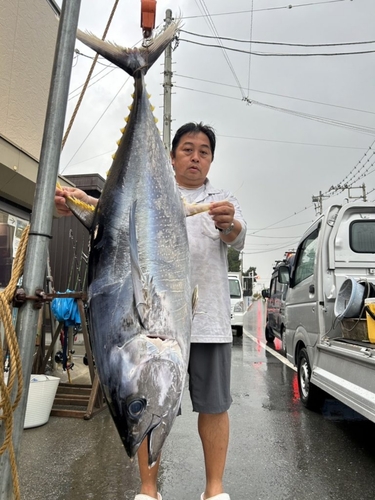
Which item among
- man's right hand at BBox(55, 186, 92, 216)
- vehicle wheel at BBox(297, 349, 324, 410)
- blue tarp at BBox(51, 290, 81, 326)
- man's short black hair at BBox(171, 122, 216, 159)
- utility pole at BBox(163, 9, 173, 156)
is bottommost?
vehicle wheel at BBox(297, 349, 324, 410)

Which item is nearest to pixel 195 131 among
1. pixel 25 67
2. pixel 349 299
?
pixel 349 299

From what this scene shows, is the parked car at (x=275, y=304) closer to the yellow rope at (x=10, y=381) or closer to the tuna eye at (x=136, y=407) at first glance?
the tuna eye at (x=136, y=407)

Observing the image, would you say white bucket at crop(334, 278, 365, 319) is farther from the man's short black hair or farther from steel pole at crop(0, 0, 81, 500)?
steel pole at crop(0, 0, 81, 500)

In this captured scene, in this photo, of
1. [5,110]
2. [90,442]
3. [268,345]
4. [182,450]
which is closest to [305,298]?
[182,450]

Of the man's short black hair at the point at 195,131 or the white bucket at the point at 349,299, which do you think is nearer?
the man's short black hair at the point at 195,131

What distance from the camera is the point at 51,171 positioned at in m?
1.40

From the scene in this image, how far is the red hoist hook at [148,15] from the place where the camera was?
1631 millimetres

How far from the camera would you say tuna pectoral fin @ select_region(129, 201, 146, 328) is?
134cm

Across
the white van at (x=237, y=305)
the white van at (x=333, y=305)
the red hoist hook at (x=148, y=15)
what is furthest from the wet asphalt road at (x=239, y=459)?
the white van at (x=237, y=305)

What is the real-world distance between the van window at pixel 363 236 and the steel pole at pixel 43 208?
12.6 feet

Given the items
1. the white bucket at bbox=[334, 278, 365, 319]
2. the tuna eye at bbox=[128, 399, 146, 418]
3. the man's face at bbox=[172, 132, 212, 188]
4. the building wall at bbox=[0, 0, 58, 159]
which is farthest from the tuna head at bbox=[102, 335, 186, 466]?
the building wall at bbox=[0, 0, 58, 159]

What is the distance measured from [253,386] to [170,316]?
16.1 ft

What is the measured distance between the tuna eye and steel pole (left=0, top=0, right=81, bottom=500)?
1.19ft

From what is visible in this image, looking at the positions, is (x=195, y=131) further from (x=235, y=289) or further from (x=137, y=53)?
(x=235, y=289)
